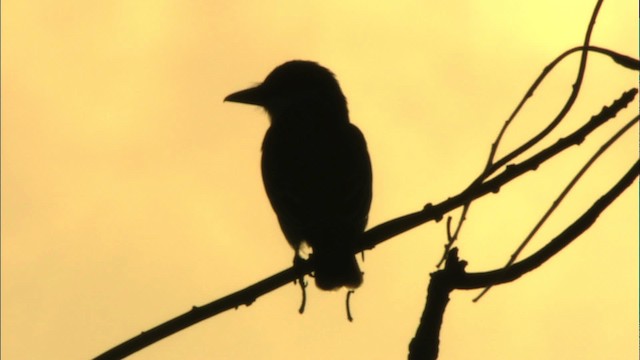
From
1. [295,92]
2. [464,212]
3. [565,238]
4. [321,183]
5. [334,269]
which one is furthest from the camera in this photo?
[295,92]

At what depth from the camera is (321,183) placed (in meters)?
5.25

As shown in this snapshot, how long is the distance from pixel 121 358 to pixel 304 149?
3.22m

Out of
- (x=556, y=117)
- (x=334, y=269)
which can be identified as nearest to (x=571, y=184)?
(x=556, y=117)

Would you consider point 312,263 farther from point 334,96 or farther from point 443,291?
point 334,96

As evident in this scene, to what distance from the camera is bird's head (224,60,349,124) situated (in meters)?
6.86

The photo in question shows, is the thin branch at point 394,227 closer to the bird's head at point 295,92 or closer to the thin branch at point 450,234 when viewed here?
the thin branch at point 450,234

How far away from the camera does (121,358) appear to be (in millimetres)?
2432

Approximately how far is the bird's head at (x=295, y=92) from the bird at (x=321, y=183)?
0.24ft

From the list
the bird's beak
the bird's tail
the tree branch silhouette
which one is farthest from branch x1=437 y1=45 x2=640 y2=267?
the bird's beak

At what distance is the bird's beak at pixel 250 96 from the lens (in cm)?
705

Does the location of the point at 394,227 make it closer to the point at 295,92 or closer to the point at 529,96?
the point at 529,96

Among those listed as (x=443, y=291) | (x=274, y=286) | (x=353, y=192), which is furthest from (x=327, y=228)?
(x=443, y=291)

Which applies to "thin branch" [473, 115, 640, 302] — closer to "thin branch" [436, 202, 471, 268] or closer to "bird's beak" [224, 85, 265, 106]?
"thin branch" [436, 202, 471, 268]

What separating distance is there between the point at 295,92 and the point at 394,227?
4158 millimetres
